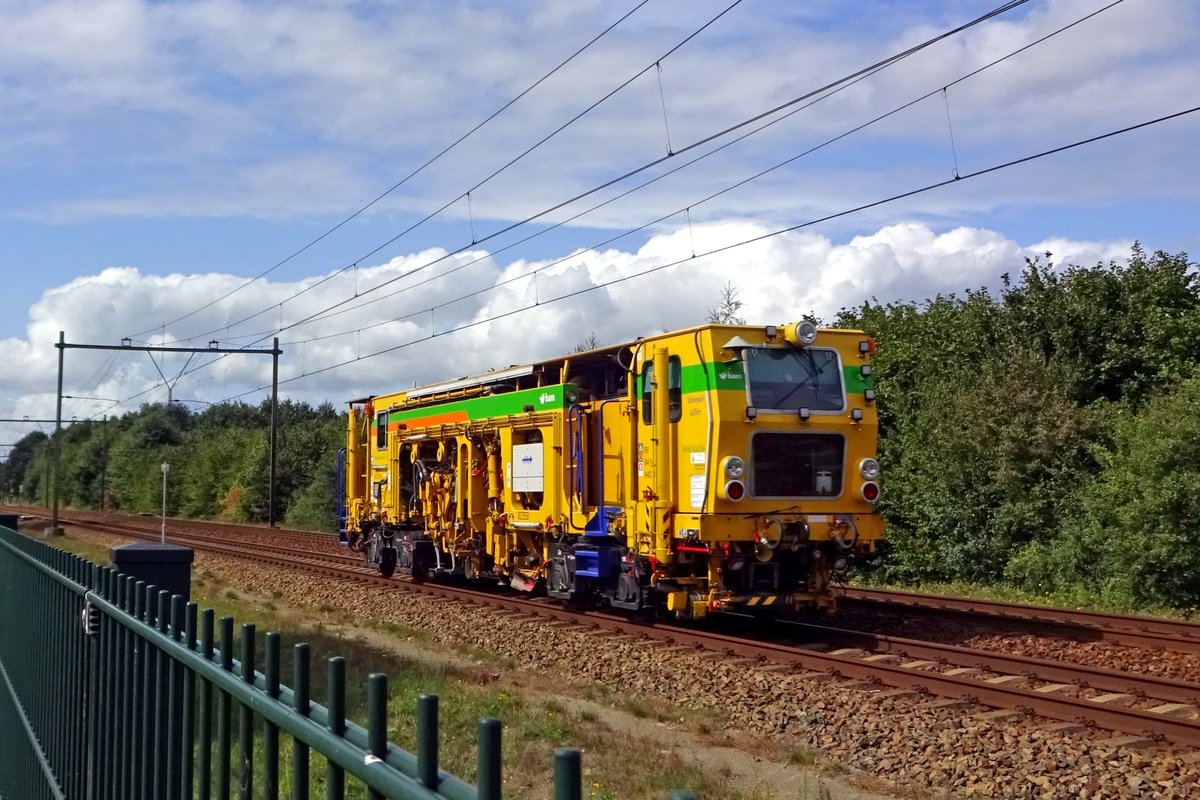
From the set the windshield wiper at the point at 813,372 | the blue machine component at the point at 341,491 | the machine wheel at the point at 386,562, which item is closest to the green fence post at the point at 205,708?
the windshield wiper at the point at 813,372

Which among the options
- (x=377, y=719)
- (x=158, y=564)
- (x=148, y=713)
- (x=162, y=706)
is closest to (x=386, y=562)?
(x=158, y=564)

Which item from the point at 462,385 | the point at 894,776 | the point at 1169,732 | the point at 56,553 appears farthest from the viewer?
the point at 462,385

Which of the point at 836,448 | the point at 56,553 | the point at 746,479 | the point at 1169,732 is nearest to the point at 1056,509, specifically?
the point at 836,448

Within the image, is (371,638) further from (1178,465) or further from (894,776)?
(1178,465)

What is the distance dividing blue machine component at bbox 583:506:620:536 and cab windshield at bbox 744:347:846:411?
2470 millimetres

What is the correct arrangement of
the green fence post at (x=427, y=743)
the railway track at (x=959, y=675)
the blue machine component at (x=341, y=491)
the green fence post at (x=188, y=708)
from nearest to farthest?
the green fence post at (x=427, y=743) < the green fence post at (x=188, y=708) < the railway track at (x=959, y=675) < the blue machine component at (x=341, y=491)

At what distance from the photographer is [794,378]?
45.8ft

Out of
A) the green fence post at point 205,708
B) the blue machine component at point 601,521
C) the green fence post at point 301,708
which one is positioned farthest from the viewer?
the blue machine component at point 601,521

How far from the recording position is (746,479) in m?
13.4

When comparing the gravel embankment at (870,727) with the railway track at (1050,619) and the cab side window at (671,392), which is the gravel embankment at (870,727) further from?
the railway track at (1050,619)

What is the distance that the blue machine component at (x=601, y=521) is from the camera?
14742mm

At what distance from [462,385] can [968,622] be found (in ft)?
28.7

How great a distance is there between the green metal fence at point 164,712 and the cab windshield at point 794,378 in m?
7.93

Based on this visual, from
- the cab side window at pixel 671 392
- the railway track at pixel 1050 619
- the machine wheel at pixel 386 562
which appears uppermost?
the cab side window at pixel 671 392
